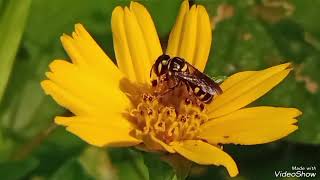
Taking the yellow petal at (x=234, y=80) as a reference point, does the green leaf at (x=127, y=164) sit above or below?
below

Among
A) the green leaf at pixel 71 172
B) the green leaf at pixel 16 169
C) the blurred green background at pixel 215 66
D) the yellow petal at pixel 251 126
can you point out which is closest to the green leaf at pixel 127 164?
the blurred green background at pixel 215 66

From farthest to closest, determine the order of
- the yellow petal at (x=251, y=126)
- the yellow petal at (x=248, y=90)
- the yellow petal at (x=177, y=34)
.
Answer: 1. the yellow petal at (x=177, y=34)
2. the yellow petal at (x=248, y=90)
3. the yellow petal at (x=251, y=126)

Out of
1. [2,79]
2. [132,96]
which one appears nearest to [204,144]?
[132,96]

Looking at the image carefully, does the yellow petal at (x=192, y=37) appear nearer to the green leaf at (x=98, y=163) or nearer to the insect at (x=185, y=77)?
the insect at (x=185, y=77)

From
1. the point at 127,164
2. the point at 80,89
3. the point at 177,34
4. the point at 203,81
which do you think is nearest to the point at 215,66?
the point at 127,164

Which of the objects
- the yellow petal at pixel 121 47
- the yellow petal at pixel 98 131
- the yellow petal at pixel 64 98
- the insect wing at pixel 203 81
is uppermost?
the yellow petal at pixel 121 47

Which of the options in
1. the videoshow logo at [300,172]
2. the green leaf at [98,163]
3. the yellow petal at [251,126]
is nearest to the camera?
the yellow petal at [251,126]

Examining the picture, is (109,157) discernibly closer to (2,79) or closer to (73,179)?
(73,179)
